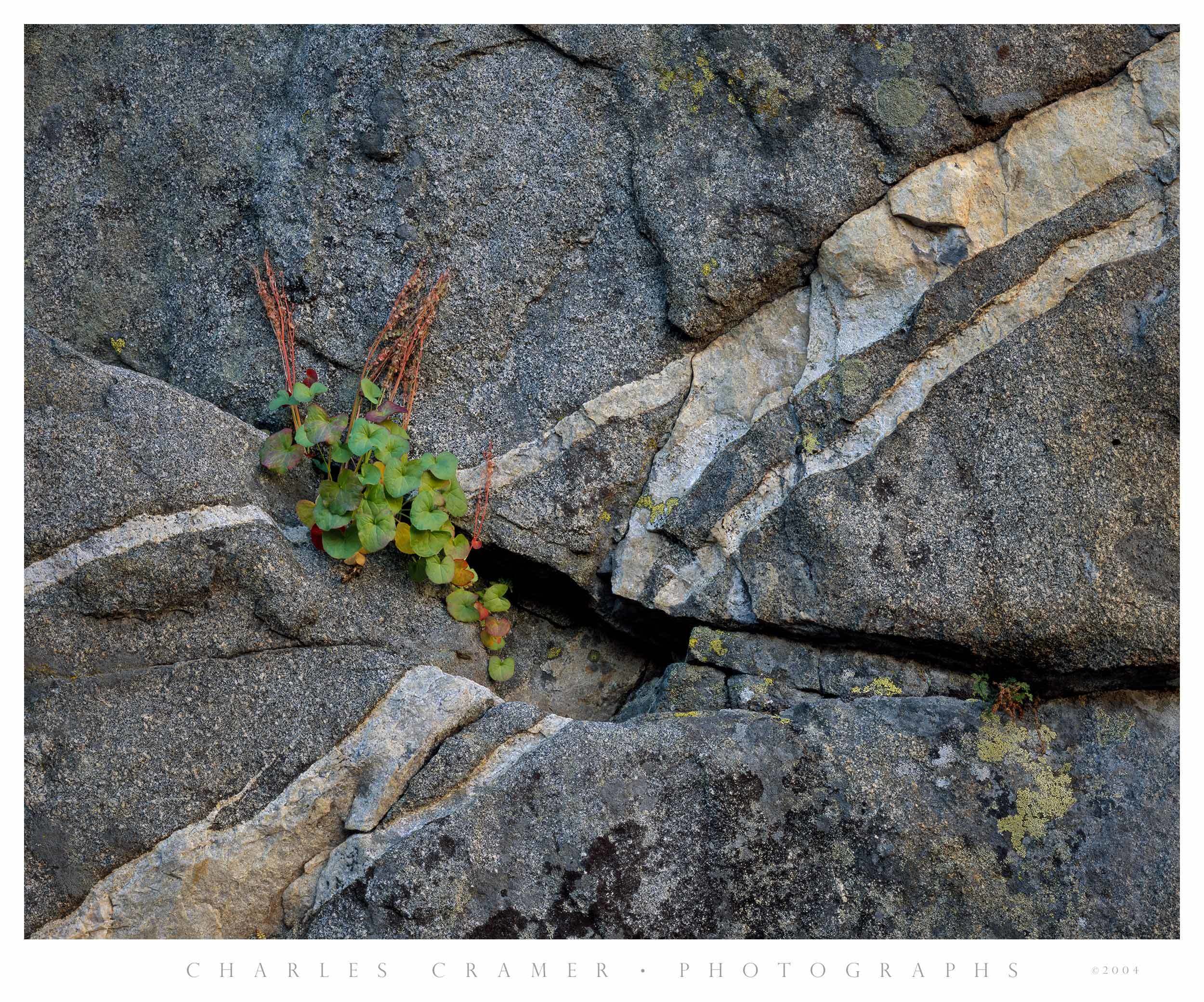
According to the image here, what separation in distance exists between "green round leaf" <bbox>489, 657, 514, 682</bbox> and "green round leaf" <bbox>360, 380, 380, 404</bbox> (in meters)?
1.16

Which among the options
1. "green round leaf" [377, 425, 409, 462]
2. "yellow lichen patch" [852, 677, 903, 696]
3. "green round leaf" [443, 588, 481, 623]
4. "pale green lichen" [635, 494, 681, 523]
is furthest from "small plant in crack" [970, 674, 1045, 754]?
"green round leaf" [377, 425, 409, 462]

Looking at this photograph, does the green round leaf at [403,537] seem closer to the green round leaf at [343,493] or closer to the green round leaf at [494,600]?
the green round leaf at [343,493]

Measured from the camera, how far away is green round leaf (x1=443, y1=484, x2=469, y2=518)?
455cm

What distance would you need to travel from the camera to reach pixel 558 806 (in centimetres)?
410

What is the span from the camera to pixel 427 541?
4551 mm

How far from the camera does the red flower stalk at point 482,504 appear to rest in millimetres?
4695

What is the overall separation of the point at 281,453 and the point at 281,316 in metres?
0.65

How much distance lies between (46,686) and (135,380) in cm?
115

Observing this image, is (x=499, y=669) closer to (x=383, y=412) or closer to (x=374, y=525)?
(x=374, y=525)

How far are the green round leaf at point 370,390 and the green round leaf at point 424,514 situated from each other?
1.43 ft

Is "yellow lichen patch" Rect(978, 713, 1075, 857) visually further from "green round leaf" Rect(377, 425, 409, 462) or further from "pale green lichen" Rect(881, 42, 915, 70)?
"pale green lichen" Rect(881, 42, 915, 70)

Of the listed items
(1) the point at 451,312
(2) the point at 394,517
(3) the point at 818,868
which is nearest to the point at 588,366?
(1) the point at 451,312

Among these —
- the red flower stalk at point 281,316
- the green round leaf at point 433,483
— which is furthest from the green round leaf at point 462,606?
the red flower stalk at point 281,316

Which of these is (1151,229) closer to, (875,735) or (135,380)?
(875,735)
